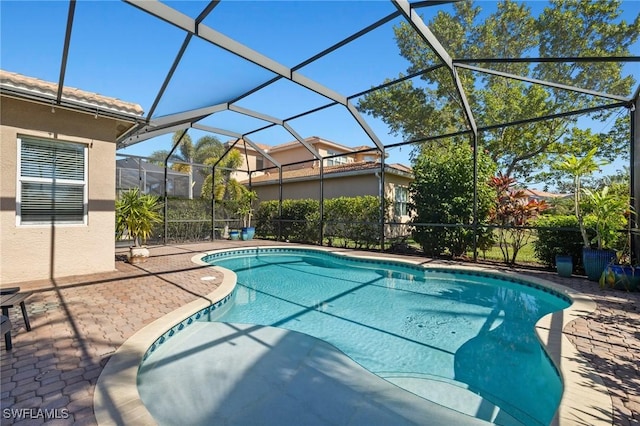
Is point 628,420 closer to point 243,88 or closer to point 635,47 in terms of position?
point 243,88

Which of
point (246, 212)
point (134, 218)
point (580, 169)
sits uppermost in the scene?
point (580, 169)

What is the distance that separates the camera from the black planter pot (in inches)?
257

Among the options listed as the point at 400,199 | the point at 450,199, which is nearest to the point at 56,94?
the point at 450,199

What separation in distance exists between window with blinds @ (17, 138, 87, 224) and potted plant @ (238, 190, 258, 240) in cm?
898

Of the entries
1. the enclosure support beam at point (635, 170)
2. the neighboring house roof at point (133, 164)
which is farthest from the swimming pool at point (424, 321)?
the neighboring house roof at point (133, 164)

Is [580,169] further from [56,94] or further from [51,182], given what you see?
[51,182]

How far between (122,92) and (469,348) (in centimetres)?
909

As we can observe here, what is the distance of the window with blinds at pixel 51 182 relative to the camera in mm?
6094

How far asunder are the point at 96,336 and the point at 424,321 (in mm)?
4928

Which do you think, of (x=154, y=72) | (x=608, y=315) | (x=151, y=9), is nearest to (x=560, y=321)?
(x=608, y=315)

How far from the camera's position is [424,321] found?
210 inches

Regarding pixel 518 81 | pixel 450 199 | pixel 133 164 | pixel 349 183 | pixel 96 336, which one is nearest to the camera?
pixel 96 336

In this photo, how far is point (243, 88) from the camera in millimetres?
8172

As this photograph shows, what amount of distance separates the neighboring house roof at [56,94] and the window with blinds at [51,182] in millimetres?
1059
